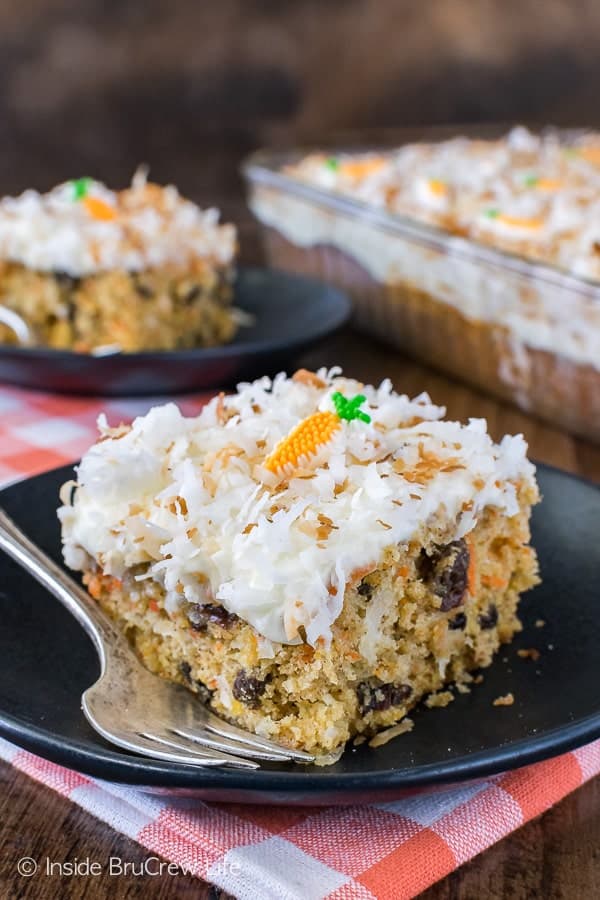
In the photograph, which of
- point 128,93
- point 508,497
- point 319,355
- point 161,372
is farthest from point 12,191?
point 508,497

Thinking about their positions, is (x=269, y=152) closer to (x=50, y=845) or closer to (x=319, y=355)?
(x=319, y=355)

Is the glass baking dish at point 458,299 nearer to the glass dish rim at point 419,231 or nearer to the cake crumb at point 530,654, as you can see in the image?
the glass dish rim at point 419,231

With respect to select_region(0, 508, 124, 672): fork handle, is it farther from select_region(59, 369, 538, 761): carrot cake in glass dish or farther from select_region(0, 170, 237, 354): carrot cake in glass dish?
select_region(0, 170, 237, 354): carrot cake in glass dish

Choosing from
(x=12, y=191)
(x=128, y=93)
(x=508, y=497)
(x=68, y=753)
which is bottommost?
(x=12, y=191)

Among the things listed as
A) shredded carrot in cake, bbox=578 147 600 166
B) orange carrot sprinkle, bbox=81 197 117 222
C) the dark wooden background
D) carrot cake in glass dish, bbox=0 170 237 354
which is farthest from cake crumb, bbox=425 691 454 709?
the dark wooden background

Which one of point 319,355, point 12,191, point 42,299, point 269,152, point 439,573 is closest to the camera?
point 439,573

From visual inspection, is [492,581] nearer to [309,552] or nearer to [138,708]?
[309,552]

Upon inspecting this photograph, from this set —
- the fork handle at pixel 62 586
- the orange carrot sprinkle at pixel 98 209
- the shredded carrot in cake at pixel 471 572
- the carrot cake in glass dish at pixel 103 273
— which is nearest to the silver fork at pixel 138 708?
the fork handle at pixel 62 586
